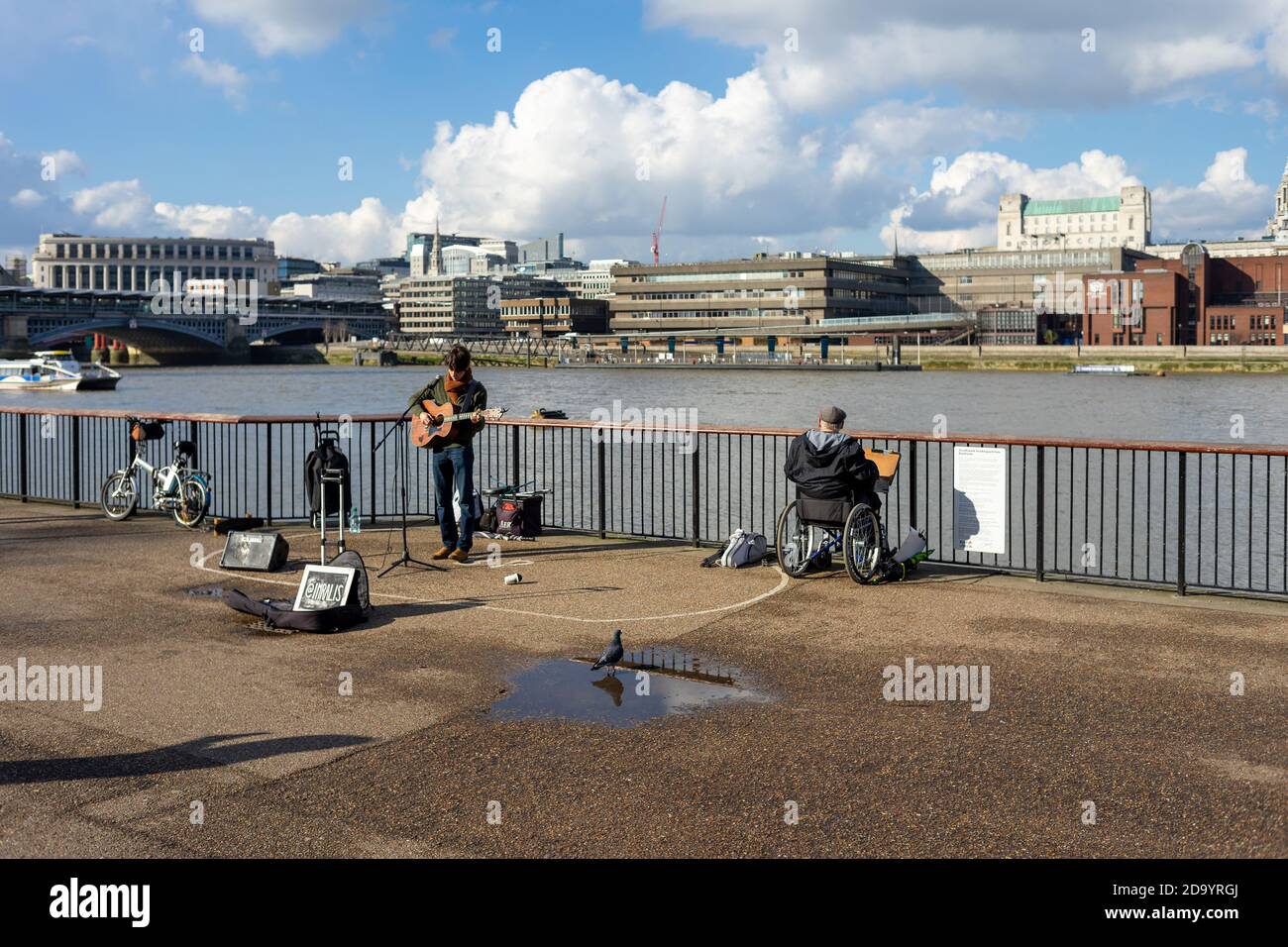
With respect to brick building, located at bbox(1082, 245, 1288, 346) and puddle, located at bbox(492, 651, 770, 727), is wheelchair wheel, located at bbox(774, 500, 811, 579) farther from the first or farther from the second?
brick building, located at bbox(1082, 245, 1288, 346)

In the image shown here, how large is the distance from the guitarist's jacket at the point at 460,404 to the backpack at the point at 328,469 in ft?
2.72

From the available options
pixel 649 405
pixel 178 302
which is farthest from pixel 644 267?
pixel 649 405

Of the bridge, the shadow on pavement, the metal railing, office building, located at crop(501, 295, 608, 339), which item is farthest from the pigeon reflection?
office building, located at crop(501, 295, 608, 339)

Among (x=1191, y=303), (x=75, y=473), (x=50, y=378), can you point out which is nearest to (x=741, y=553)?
(x=75, y=473)

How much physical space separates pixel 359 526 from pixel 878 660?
7.16m

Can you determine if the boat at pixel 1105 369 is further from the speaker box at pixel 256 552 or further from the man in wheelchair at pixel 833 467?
the speaker box at pixel 256 552

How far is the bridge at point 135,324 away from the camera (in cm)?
12100

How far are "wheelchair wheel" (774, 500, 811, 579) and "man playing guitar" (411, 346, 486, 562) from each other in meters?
2.94

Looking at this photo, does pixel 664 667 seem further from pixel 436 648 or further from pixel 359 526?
pixel 359 526

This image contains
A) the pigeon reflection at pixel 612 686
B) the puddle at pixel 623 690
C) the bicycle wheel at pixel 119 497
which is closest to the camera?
the puddle at pixel 623 690

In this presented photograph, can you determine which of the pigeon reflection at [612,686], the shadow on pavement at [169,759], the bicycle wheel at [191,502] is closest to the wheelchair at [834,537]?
the pigeon reflection at [612,686]

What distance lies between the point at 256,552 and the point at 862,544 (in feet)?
17.7

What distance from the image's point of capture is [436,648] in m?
8.45

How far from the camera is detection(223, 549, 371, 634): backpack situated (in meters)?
8.94
